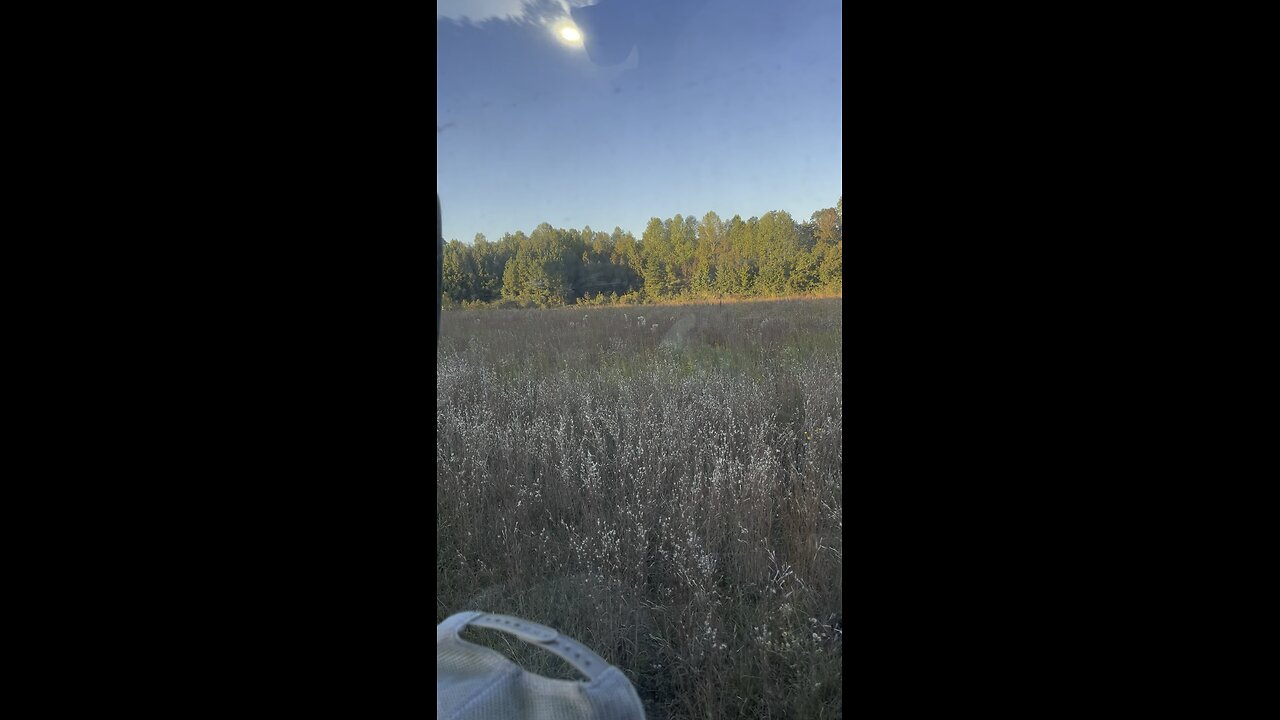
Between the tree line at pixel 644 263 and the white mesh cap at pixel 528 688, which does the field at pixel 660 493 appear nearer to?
the tree line at pixel 644 263

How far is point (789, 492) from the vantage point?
5.41 feet

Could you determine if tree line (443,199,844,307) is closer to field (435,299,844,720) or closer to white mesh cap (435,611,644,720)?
field (435,299,844,720)

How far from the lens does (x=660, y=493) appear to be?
1738mm

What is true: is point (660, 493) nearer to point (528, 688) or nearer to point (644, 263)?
point (644, 263)

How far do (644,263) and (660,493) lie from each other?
76cm

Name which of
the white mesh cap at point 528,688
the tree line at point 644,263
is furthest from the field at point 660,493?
the white mesh cap at point 528,688

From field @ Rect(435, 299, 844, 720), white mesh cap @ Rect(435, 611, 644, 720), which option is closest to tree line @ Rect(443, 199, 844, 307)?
field @ Rect(435, 299, 844, 720)

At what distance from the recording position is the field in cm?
127

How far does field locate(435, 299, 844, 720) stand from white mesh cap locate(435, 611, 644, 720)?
1.25ft

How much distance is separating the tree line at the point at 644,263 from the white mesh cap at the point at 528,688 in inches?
47.2

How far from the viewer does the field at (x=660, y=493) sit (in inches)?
49.9
